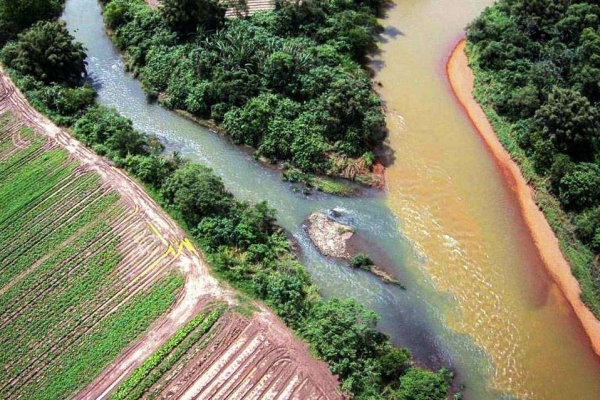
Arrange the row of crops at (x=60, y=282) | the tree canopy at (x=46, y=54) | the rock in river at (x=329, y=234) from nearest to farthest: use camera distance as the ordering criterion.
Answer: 1. the row of crops at (x=60, y=282)
2. the rock in river at (x=329, y=234)
3. the tree canopy at (x=46, y=54)

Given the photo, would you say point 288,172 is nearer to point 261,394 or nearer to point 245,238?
point 245,238

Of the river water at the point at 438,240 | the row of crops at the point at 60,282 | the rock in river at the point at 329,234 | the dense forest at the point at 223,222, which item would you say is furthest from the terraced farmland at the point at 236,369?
the rock in river at the point at 329,234

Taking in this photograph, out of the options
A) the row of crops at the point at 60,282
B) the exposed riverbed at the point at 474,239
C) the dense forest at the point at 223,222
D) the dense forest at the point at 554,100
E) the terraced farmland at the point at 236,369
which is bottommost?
the row of crops at the point at 60,282

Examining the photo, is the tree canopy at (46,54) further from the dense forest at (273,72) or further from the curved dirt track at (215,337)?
the curved dirt track at (215,337)

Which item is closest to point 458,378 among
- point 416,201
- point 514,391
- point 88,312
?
point 514,391

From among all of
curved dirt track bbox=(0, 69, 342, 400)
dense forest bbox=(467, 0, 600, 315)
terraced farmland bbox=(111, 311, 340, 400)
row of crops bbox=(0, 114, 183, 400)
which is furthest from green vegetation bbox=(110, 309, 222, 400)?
dense forest bbox=(467, 0, 600, 315)

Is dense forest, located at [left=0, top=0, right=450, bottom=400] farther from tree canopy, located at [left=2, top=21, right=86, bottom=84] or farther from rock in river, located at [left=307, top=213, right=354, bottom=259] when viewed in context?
rock in river, located at [left=307, top=213, right=354, bottom=259]
